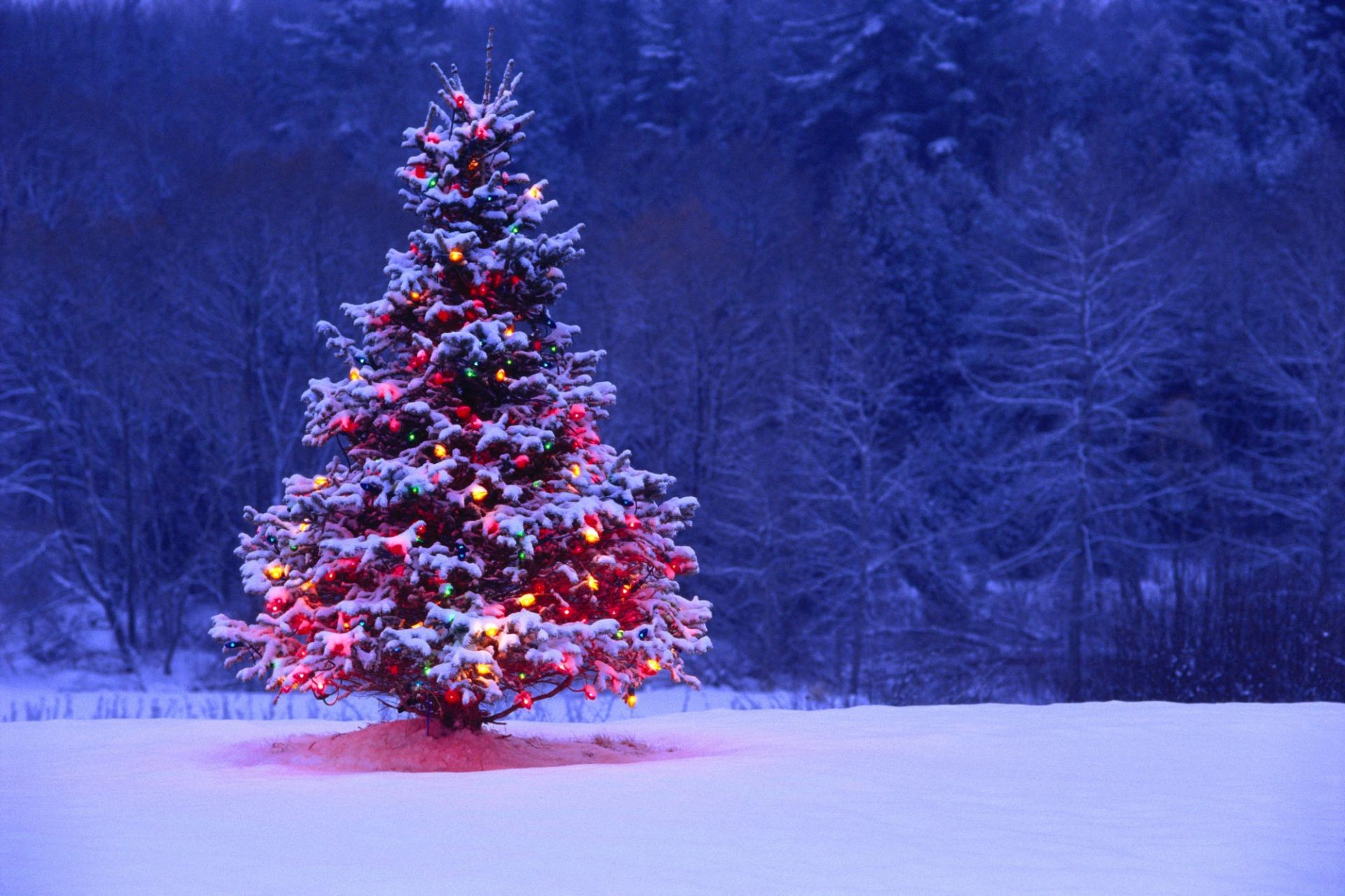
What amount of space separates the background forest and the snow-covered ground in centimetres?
1303

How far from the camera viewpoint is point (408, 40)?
47.0 meters

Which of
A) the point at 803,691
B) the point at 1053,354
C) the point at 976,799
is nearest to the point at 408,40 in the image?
the point at 1053,354

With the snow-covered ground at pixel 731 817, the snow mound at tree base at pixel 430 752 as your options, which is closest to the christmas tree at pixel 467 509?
the snow mound at tree base at pixel 430 752

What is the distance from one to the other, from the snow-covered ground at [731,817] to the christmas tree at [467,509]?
0.76 meters

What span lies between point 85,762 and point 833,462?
2417 centimetres

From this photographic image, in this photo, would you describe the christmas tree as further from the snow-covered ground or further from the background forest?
the background forest

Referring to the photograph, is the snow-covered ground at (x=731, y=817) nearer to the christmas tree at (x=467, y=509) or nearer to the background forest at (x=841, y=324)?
the christmas tree at (x=467, y=509)

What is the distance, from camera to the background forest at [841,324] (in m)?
29.0

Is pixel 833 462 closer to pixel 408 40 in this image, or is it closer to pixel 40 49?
pixel 408 40

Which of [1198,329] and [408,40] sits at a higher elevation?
[408,40]

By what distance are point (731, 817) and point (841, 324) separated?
2839cm

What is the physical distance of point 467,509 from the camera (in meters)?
A: 9.22

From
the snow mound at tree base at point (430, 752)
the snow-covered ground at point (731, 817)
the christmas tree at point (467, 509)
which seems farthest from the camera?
the snow mound at tree base at point (430, 752)

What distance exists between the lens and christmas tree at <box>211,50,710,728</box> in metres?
8.75
